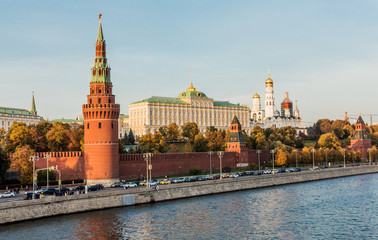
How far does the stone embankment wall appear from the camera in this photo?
50188mm

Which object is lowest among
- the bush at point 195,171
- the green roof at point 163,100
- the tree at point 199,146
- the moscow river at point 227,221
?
the moscow river at point 227,221

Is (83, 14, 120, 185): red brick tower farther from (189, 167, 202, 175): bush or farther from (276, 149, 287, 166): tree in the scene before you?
(276, 149, 287, 166): tree

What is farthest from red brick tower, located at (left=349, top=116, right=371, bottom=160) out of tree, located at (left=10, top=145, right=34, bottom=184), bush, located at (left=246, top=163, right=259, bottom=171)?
tree, located at (left=10, top=145, right=34, bottom=184)

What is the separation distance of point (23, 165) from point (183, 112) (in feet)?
312

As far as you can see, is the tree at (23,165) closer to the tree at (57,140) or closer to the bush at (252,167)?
the tree at (57,140)

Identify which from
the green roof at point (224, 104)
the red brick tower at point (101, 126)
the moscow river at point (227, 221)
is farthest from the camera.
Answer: the green roof at point (224, 104)

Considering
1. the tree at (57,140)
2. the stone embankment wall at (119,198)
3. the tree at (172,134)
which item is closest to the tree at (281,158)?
the stone embankment wall at (119,198)

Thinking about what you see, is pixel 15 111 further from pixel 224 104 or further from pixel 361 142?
pixel 361 142

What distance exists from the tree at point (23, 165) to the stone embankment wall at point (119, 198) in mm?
14482

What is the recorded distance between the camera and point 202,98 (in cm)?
16750

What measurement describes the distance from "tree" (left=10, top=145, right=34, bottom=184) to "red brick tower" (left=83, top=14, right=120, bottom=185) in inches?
323

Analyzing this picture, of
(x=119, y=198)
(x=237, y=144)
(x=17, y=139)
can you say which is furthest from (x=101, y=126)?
(x=237, y=144)

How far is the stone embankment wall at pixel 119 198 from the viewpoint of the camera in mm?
50188

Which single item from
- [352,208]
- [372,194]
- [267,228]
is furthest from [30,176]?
[372,194]
